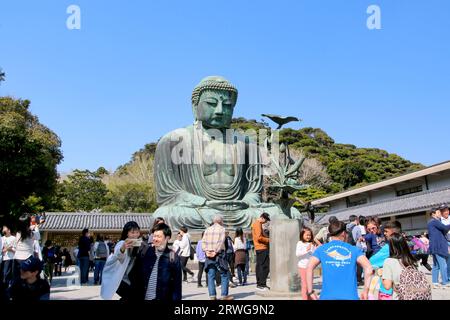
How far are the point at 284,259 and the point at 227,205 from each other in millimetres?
6196

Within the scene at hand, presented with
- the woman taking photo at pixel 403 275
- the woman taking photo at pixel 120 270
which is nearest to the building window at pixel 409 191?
the woman taking photo at pixel 403 275

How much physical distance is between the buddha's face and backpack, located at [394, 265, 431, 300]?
33.6 ft

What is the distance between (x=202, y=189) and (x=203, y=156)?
0.95 meters

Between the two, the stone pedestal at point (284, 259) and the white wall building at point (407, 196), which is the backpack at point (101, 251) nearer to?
the stone pedestal at point (284, 259)

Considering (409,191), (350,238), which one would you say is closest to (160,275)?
(350,238)

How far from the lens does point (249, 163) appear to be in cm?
1406

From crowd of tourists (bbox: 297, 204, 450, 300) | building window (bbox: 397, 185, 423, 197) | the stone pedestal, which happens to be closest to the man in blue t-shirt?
crowd of tourists (bbox: 297, 204, 450, 300)

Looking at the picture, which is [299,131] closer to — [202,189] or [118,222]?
[118,222]

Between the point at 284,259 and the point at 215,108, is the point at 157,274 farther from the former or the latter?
the point at 215,108

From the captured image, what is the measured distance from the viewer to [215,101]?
44.8 ft

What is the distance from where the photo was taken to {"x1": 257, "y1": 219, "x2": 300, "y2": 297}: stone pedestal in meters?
6.61

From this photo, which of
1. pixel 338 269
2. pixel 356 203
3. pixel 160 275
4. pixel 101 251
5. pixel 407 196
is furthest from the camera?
pixel 356 203

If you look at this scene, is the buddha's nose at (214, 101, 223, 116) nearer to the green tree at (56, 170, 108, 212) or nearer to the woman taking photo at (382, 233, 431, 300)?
the woman taking photo at (382, 233, 431, 300)
